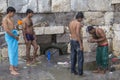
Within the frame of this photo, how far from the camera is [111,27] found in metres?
11.5

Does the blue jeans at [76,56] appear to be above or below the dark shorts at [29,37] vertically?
below

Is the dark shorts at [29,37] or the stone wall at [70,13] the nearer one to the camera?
the dark shorts at [29,37]

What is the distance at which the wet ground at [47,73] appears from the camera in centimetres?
853

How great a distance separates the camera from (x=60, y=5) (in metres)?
11.1

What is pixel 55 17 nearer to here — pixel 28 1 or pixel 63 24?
pixel 63 24

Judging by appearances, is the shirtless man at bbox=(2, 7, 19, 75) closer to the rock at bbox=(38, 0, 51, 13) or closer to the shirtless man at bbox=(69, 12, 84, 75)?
the shirtless man at bbox=(69, 12, 84, 75)

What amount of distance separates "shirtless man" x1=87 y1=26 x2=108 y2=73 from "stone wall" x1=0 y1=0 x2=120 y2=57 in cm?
207

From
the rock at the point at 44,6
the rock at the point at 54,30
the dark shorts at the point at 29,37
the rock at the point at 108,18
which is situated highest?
the rock at the point at 44,6

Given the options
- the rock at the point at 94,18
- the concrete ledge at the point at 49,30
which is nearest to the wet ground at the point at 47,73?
the concrete ledge at the point at 49,30

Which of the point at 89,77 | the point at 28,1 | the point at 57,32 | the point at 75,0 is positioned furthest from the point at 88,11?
the point at 89,77

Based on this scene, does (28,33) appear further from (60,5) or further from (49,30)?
(60,5)

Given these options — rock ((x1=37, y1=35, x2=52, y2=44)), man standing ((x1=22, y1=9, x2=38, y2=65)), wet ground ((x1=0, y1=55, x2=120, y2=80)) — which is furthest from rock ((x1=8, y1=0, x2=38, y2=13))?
wet ground ((x1=0, y1=55, x2=120, y2=80))

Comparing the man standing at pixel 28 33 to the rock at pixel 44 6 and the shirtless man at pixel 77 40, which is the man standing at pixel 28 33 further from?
the shirtless man at pixel 77 40

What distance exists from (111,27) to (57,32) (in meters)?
1.90
